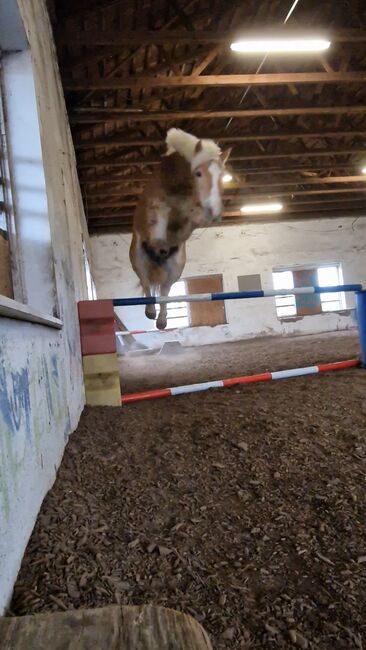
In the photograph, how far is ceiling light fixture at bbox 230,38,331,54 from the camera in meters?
4.89

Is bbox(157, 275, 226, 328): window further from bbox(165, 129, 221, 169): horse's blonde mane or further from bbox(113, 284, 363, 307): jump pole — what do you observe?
bbox(113, 284, 363, 307): jump pole

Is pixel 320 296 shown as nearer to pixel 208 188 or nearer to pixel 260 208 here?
pixel 260 208

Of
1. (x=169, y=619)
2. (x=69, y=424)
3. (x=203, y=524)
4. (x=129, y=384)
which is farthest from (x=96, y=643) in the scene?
(x=129, y=384)

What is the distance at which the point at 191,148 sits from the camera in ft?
13.2

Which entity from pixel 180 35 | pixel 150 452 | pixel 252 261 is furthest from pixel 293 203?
pixel 150 452

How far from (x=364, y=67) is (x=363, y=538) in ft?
27.5

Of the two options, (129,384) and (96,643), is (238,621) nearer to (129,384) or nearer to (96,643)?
(96,643)

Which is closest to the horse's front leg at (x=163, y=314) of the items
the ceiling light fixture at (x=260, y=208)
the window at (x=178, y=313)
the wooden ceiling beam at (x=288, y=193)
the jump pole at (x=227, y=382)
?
the jump pole at (x=227, y=382)

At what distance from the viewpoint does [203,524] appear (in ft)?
3.92

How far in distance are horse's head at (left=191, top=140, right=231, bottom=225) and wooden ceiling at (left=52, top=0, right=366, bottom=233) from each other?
90.8 inches

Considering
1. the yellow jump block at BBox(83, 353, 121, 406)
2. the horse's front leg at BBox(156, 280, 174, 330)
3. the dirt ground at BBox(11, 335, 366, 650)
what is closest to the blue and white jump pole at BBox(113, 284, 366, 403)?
the yellow jump block at BBox(83, 353, 121, 406)

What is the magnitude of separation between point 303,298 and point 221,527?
1239 centimetres

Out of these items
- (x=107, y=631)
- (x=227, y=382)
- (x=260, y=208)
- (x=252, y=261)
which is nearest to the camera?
(x=107, y=631)

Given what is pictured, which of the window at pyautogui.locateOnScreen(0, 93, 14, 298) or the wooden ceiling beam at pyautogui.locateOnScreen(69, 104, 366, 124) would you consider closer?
the window at pyautogui.locateOnScreen(0, 93, 14, 298)
